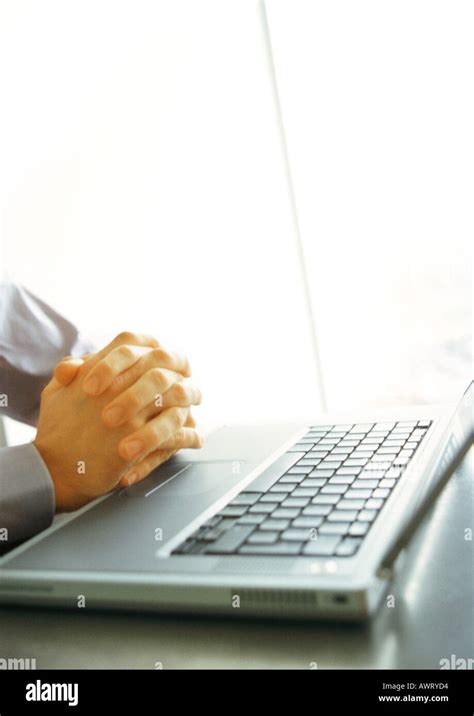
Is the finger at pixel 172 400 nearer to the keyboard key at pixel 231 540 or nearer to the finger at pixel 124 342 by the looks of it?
the finger at pixel 124 342

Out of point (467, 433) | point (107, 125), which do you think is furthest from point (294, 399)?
point (467, 433)

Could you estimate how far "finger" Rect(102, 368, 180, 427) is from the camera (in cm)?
74

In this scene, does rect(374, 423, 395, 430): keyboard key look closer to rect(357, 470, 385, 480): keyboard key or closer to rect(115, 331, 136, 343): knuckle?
rect(357, 470, 385, 480): keyboard key

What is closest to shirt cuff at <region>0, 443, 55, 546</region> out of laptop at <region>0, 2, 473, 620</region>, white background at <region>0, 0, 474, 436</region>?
laptop at <region>0, 2, 473, 620</region>

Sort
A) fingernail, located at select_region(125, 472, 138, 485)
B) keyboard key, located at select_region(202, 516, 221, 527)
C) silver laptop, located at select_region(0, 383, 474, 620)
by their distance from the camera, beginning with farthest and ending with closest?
fingernail, located at select_region(125, 472, 138, 485), keyboard key, located at select_region(202, 516, 221, 527), silver laptop, located at select_region(0, 383, 474, 620)

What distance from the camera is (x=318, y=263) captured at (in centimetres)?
331

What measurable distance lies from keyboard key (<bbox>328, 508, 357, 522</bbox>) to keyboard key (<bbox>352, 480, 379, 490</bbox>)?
0.06m

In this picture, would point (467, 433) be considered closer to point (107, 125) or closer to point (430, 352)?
point (107, 125)

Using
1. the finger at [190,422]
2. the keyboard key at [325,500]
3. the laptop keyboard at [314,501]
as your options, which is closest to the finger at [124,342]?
the finger at [190,422]

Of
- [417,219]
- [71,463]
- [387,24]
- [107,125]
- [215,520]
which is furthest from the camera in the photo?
[417,219]

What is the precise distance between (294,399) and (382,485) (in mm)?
2520

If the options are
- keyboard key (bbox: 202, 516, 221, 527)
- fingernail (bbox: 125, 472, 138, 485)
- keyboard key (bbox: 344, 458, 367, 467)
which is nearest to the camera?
keyboard key (bbox: 202, 516, 221, 527)

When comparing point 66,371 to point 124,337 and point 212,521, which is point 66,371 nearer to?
point 124,337

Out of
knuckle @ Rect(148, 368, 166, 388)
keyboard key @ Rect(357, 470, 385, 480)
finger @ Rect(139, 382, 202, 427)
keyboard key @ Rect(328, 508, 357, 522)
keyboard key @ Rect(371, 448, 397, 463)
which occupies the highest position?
knuckle @ Rect(148, 368, 166, 388)
